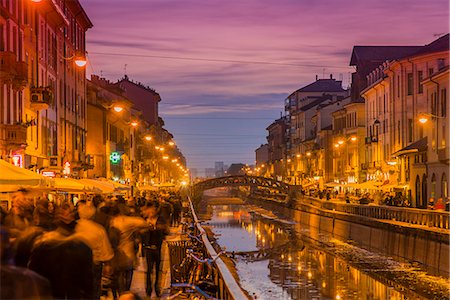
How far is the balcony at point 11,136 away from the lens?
128ft

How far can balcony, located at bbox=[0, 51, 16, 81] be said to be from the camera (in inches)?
1514

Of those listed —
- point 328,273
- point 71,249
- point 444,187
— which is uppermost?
point 71,249

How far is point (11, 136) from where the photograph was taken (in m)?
39.4

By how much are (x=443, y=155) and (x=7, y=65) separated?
29.8 m

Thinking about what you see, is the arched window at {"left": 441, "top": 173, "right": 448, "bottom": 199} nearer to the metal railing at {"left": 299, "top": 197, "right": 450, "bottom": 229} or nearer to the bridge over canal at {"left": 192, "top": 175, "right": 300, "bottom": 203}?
the metal railing at {"left": 299, "top": 197, "right": 450, "bottom": 229}

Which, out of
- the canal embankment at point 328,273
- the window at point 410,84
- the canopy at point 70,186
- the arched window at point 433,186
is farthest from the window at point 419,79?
the canopy at point 70,186

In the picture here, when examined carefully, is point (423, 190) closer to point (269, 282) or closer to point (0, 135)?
point (269, 282)

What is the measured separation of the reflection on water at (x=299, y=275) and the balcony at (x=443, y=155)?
9678mm

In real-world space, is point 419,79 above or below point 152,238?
above

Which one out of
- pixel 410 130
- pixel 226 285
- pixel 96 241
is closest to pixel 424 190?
pixel 410 130

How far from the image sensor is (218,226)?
93.6 metres

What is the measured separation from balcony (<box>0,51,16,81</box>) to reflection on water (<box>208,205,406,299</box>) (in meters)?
13.4

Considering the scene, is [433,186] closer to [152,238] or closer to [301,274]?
[301,274]

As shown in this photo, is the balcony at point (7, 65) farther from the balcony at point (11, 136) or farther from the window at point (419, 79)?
the window at point (419, 79)
